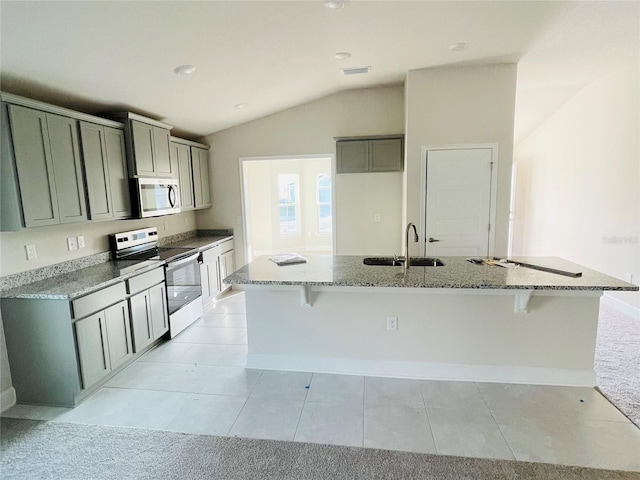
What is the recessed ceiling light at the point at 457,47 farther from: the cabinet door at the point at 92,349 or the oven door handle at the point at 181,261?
the cabinet door at the point at 92,349

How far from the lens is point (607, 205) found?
4344 millimetres

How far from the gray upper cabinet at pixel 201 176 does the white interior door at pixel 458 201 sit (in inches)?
127

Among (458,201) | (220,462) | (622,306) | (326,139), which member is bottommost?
(220,462)

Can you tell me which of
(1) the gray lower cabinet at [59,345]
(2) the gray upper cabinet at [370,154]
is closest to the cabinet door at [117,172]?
(1) the gray lower cabinet at [59,345]

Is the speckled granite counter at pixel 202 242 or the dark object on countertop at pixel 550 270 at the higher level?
the speckled granite counter at pixel 202 242

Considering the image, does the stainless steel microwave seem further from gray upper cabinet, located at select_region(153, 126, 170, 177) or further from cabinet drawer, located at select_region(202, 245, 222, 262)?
cabinet drawer, located at select_region(202, 245, 222, 262)

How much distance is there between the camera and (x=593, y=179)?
4602 millimetres

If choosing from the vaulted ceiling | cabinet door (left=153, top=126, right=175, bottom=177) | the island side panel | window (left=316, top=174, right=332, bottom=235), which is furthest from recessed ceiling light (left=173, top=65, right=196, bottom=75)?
window (left=316, top=174, right=332, bottom=235)

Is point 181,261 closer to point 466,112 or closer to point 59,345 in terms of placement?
point 59,345

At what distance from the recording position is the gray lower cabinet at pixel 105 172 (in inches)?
117

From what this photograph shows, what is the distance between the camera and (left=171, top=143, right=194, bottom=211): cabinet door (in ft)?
14.4

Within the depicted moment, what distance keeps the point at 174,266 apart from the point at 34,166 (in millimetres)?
1586

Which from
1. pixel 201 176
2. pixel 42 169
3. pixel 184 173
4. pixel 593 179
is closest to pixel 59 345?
pixel 42 169

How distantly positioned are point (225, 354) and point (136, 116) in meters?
2.59
